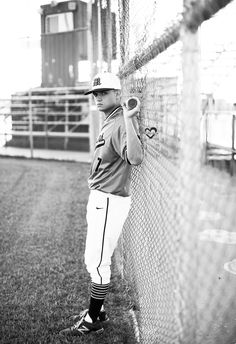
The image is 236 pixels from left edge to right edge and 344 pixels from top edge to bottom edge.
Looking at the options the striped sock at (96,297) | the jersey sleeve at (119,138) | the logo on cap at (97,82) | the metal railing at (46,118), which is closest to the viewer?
the jersey sleeve at (119,138)

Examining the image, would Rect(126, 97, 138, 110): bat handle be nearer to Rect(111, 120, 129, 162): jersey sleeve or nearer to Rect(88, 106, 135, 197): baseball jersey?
Result: Rect(111, 120, 129, 162): jersey sleeve

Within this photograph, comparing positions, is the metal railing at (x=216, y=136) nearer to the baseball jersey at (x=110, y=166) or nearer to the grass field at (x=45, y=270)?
the baseball jersey at (x=110, y=166)

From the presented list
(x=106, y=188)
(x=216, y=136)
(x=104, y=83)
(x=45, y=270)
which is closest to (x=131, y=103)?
(x=104, y=83)

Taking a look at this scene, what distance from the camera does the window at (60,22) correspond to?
17.8 meters

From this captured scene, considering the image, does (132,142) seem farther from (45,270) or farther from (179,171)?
(45,270)

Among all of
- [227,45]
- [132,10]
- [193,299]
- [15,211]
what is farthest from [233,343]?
[15,211]

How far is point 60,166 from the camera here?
13055 millimetres

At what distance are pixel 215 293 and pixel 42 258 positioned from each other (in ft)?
7.01

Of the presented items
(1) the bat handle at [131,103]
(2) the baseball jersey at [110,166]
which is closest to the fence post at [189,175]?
(1) the bat handle at [131,103]

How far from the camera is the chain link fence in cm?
153

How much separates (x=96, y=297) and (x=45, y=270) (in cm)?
161

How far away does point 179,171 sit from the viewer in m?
1.63

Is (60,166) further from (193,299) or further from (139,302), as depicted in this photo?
(193,299)

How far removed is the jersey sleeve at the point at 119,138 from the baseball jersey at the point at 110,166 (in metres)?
0.03
